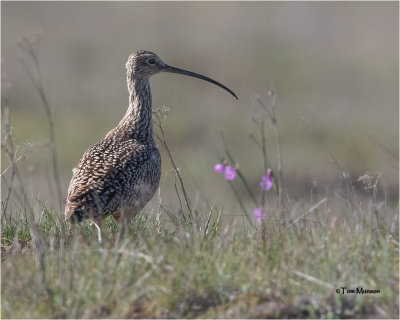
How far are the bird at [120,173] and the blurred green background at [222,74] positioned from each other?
11880 millimetres

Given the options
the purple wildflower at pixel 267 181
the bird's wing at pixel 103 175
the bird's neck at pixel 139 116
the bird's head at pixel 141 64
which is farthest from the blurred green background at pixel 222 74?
the purple wildflower at pixel 267 181

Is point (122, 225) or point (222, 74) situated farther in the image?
point (222, 74)

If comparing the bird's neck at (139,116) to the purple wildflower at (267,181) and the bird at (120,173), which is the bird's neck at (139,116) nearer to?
the bird at (120,173)

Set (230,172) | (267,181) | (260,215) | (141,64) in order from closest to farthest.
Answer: (260,215), (267,181), (230,172), (141,64)

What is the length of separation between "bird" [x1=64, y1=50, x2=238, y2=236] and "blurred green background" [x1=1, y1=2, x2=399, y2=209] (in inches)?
468

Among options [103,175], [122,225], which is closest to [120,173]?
[103,175]

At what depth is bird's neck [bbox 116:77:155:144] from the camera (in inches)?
313

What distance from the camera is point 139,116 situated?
8.14 meters

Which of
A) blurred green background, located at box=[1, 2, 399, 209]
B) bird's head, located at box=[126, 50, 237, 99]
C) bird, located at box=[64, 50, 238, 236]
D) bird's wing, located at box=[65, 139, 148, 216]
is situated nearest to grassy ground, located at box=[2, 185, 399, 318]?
bird, located at box=[64, 50, 238, 236]

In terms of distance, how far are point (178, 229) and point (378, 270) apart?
1437 mm

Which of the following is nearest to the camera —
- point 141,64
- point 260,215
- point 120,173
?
point 260,215

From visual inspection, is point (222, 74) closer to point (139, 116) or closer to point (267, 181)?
point (139, 116)

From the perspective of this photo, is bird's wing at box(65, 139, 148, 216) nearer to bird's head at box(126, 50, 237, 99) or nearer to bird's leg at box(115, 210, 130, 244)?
bird's leg at box(115, 210, 130, 244)

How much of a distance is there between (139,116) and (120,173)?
1126mm
